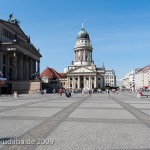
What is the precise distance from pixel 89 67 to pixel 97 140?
155 meters

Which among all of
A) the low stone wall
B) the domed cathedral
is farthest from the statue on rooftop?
Answer: the domed cathedral

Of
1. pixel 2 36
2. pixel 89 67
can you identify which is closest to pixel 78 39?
pixel 89 67

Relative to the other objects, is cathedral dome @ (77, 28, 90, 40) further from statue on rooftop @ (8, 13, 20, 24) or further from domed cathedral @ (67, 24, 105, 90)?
statue on rooftop @ (8, 13, 20, 24)

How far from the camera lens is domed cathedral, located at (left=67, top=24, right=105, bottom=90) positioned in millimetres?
162500

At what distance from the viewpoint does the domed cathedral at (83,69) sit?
162500 mm

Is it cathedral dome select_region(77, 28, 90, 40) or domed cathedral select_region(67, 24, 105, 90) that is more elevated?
cathedral dome select_region(77, 28, 90, 40)

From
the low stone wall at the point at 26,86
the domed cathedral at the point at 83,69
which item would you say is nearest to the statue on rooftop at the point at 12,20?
the low stone wall at the point at 26,86

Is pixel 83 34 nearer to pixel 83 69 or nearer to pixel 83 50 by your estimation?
pixel 83 50

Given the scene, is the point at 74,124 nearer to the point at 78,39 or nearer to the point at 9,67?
the point at 9,67

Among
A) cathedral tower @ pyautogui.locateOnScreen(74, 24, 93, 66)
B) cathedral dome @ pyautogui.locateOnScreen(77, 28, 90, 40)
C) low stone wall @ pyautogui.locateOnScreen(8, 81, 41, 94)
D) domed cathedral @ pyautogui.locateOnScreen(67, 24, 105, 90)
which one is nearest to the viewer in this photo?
low stone wall @ pyautogui.locateOnScreen(8, 81, 41, 94)

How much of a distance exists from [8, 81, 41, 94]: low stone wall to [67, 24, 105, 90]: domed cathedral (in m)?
83.7

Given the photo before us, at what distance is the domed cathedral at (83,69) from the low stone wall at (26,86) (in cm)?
8367

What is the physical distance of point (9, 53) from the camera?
8038 centimetres

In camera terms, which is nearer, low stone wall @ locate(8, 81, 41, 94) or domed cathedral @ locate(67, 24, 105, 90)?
low stone wall @ locate(8, 81, 41, 94)
